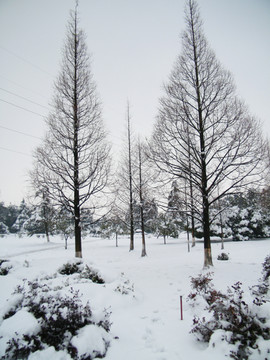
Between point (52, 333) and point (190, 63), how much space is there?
1150cm

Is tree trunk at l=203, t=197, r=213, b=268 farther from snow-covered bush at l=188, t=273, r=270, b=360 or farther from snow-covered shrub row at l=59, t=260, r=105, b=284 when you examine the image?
snow-covered bush at l=188, t=273, r=270, b=360

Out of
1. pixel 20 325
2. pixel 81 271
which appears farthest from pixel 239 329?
pixel 81 271

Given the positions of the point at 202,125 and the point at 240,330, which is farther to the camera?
the point at 202,125

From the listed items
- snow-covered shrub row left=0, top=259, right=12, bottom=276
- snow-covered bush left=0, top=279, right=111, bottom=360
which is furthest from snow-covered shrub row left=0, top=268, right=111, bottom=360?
snow-covered shrub row left=0, top=259, right=12, bottom=276

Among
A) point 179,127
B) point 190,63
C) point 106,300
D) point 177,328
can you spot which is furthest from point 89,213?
point 190,63

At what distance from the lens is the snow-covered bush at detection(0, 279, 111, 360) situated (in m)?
3.03

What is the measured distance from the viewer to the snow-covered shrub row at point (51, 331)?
3012mm

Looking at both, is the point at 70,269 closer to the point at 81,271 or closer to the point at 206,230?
the point at 81,271

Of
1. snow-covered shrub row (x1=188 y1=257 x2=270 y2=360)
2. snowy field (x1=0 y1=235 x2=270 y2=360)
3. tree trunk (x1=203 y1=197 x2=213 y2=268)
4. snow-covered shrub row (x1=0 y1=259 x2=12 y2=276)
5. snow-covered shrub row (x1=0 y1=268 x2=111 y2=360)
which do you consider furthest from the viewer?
tree trunk (x1=203 y1=197 x2=213 y2=268)

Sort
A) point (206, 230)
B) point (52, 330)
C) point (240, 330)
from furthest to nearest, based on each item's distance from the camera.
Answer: point (206, 230) < point (52, 330) < point (240, 330)

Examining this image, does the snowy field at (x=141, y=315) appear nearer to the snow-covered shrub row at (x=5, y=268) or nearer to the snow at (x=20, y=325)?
the snow at (x=20, y=325)

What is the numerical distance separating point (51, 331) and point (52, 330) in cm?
4

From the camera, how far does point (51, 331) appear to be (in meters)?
3.33

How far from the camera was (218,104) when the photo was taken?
866 cm
